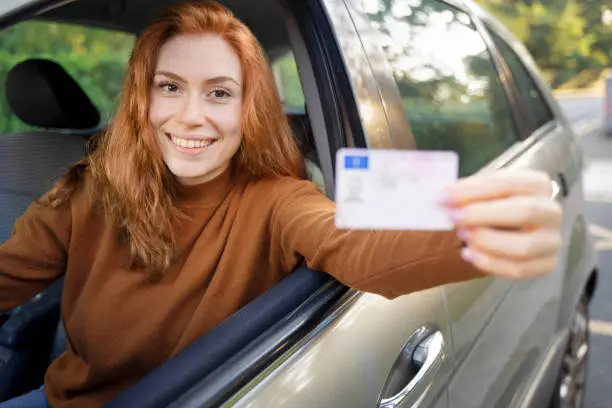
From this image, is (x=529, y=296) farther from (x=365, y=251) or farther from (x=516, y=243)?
(x=516, y=243)

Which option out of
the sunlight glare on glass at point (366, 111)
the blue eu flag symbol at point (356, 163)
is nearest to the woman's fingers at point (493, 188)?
the blue eu flag symbol at point (356, 163)

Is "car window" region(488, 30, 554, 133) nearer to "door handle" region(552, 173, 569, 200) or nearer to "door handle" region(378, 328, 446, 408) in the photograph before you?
"door handle" region(552, 173, 569, 200)

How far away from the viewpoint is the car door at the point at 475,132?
63.0 inches

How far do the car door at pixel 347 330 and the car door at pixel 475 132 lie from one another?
0.25 ft

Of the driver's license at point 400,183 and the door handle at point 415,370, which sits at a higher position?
the driver's license at point 400,183

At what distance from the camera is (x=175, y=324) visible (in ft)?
4.57

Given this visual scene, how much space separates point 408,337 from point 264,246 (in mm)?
357

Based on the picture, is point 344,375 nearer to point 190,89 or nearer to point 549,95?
point 190,89

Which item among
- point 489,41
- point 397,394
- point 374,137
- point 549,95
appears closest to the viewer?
point 397,394

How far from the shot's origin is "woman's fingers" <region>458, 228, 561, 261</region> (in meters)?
0.84

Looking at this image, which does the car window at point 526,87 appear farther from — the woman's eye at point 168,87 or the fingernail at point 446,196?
the fingernail at point 446,196

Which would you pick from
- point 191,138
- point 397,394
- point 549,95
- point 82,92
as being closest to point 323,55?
point 191,138

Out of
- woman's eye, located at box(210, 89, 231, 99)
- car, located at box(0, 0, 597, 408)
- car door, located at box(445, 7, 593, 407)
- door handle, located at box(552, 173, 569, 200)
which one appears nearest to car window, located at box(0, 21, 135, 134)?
car, located at box(0, 0, 597, 408)

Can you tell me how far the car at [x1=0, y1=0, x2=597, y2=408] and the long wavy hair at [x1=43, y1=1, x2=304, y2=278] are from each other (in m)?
0.17
